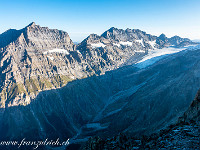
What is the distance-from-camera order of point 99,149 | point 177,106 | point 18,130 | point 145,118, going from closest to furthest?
point 99,149 < point 177,106 < point 145,118 < point 18,130

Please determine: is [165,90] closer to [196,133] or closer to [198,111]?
[198,111]

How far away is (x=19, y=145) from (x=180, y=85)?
190 meters

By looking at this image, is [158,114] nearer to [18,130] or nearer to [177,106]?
[177,106]

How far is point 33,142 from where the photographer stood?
599 ft

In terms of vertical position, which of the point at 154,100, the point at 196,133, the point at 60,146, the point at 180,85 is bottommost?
the point at 60,146

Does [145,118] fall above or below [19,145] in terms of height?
above

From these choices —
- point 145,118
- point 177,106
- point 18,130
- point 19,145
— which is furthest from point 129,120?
point 18,130

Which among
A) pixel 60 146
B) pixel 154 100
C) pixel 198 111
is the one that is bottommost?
pixel 60 146

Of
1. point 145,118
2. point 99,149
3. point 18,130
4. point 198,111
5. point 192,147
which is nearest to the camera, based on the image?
point 192,147

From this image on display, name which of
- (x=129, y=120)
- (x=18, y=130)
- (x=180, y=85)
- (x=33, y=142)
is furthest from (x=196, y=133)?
(x=18, y=130)

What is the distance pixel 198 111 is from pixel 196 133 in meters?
27.1

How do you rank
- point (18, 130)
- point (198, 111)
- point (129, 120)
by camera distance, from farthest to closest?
point (18, 130) → point (129, 120) → point (198, 111)

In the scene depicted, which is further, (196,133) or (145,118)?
(145,118)

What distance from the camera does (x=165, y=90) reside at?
187m
